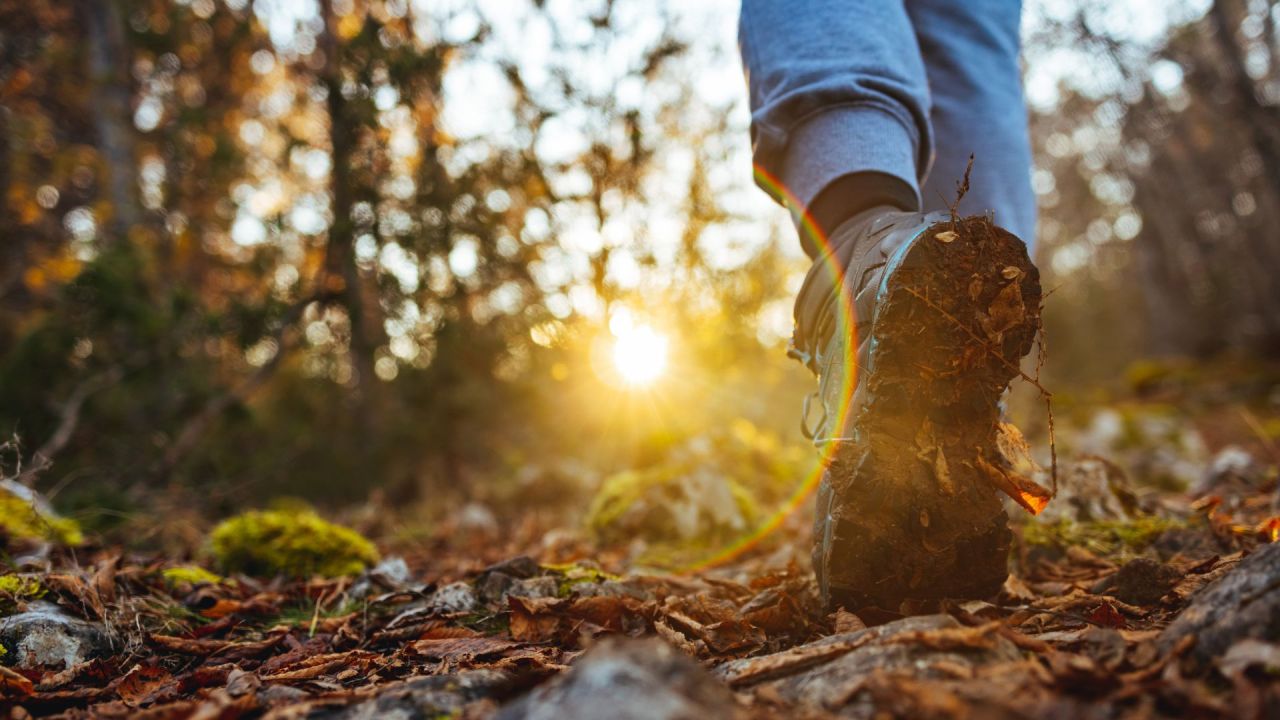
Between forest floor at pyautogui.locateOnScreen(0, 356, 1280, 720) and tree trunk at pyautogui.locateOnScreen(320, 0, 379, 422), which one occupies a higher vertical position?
tree trunk at pyautogui.locateOnScreen(320, 0, 379, 422)

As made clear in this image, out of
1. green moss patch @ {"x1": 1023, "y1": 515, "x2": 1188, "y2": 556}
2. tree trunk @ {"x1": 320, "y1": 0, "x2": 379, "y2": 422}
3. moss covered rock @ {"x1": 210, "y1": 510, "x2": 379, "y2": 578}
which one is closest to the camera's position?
green moss patch @ {"x1": 1023, "y1": 515, "x2": 1188, "y2": 556}

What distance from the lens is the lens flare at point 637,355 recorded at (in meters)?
7.39

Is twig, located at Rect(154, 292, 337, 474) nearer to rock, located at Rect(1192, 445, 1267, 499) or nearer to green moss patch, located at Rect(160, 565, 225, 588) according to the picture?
green moss patch, located at Rect(160, 565, 225, 588)

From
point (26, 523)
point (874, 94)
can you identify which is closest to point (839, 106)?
point (874, 94)

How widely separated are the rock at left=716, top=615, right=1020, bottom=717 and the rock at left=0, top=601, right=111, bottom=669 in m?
1.29

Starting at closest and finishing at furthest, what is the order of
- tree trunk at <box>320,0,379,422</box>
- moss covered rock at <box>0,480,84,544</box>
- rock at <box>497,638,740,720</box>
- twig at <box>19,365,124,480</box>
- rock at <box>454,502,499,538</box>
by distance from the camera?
rock at <box>497,638,740,720</box>
moss covered rock at <box>0,480,84,544</box>
rock at <box>454,502,499,538</box>
twig at <box>19,365,124,480</box>
tree trunk at <box>320,0,379,422</box>

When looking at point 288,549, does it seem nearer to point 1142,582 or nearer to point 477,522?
point 1142,582

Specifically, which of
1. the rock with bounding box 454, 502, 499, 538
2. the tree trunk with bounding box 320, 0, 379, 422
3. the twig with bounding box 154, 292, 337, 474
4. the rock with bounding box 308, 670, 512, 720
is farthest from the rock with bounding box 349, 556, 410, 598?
the tree trunk with bounding box 320, 0, 379, 422

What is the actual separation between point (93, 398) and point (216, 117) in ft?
14.4

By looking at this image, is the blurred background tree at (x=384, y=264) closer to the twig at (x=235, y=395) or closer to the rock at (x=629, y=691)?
the twig at (x=235, y=395)


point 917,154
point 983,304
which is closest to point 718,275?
point 917,154

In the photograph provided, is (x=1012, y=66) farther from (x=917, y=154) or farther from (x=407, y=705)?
(x=407, y=705)

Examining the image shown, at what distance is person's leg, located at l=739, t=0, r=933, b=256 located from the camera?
1503 mm

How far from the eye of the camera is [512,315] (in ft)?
23.7
